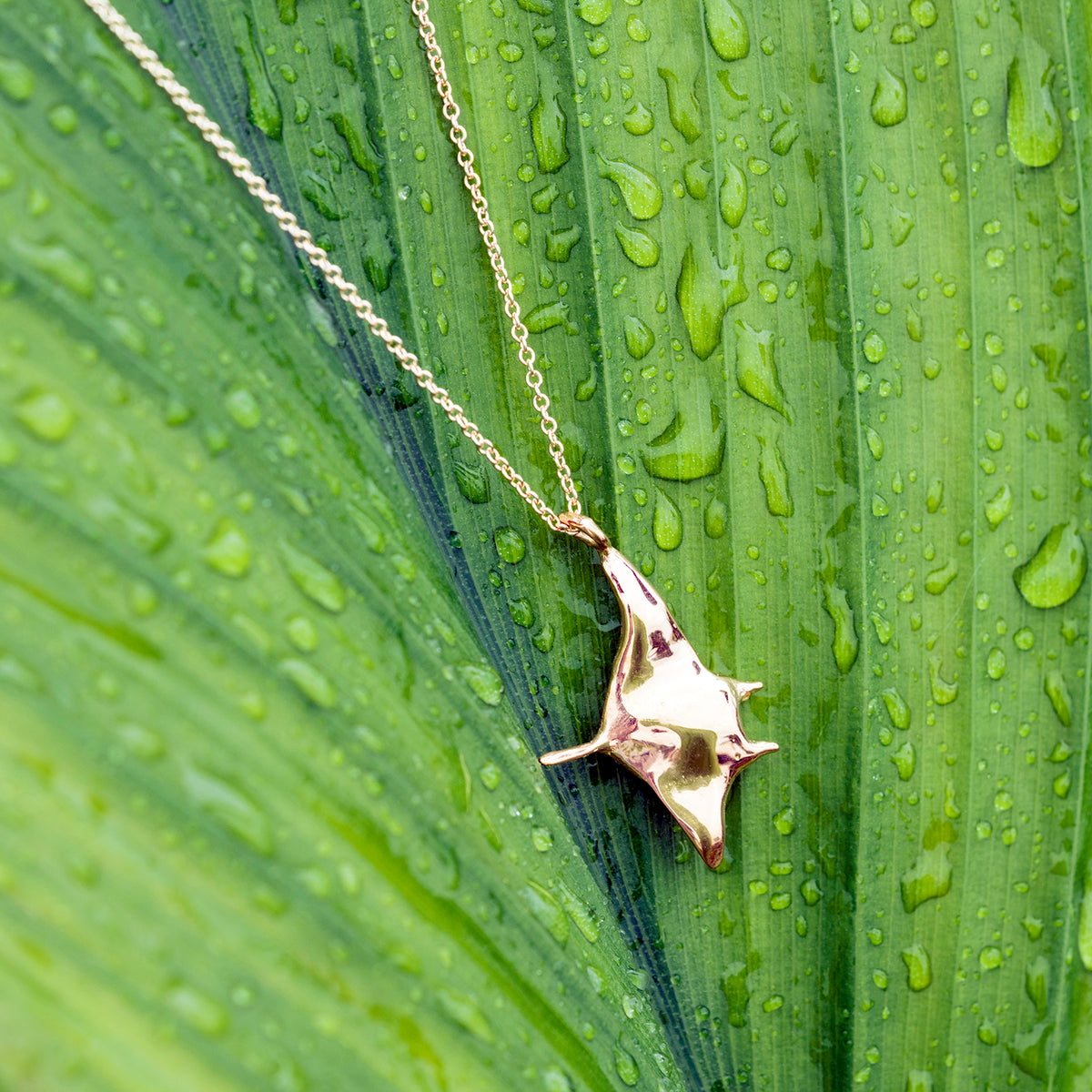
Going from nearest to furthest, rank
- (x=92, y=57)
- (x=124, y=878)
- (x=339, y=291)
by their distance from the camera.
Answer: (x=124, y=878), (x=92, y=57), (x=339, y=291)

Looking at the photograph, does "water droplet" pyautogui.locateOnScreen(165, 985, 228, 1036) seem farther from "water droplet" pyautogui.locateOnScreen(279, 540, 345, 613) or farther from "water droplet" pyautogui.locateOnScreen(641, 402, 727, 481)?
"water droplet" pyautogui.locateOnScreen(641, 402, 727, 481)

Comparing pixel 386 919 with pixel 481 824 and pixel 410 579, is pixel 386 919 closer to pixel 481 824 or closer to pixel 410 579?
pixel 481 824

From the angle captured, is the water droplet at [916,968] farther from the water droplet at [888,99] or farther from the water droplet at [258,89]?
the water droplet at [258,89]

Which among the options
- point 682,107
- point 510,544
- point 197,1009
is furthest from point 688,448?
point 197,1009

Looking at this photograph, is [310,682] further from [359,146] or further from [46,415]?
[359,146]

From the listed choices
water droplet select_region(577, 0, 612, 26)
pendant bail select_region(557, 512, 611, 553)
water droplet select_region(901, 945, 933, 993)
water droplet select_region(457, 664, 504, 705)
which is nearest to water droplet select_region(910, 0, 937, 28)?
water droplet select_region(577, 0, 612, 26)

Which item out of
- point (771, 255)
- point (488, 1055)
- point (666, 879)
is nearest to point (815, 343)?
point (771, 255)
